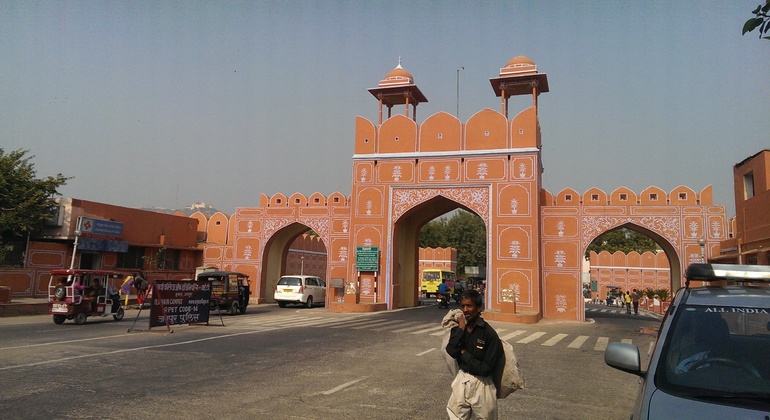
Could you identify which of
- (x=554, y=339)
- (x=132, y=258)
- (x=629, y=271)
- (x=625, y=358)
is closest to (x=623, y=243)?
(x=629, y=271)

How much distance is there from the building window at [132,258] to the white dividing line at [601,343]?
22827 millimetres

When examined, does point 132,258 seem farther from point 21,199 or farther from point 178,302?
point 178,302

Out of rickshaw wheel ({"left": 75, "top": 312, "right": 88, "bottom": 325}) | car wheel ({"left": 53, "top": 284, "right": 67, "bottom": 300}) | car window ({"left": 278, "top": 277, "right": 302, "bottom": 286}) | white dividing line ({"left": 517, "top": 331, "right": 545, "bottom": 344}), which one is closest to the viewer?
white dividing line ({"left": 517, "top": 331, "right": 545, "bottom": 344})

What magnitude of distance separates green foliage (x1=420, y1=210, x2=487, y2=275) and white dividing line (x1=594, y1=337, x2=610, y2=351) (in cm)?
5053

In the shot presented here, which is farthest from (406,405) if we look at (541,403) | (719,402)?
(719,402)

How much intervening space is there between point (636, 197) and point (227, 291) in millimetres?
18344

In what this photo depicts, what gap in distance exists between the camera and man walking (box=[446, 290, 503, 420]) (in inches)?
145

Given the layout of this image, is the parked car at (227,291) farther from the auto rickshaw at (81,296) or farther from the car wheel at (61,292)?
the car wheel at (61,292)

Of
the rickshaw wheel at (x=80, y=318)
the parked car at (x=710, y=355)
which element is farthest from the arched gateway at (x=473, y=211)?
the parked car at (x=710, y=355)

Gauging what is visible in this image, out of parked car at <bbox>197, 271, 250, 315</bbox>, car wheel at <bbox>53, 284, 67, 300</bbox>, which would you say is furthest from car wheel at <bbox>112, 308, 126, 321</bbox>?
parked car at <bbox>197, 271, 250, 315</bbox>

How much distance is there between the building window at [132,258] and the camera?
2708 centimetres

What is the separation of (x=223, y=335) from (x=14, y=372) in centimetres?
554

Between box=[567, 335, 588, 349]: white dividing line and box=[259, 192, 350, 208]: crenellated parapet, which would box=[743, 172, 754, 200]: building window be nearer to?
box=[567, 335, 588, 349]: white dividing line

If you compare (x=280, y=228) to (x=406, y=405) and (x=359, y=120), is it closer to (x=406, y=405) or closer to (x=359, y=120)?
(x=359, y=120)
